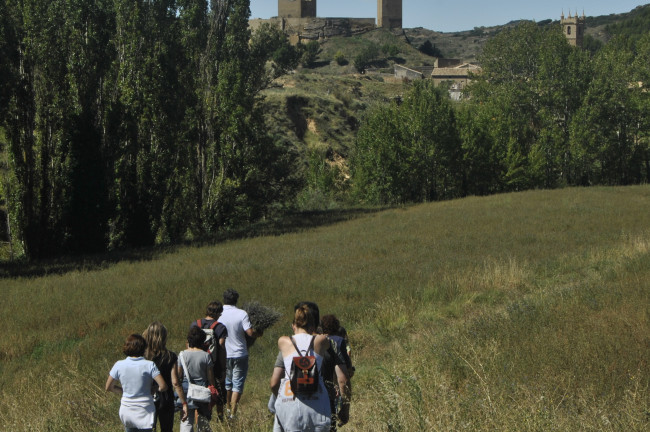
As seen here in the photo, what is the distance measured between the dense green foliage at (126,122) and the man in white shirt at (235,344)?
61.6 ft

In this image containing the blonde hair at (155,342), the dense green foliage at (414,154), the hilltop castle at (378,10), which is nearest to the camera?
the blonde hair at (155,342)

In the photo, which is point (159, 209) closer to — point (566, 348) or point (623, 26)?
point (566, 348)

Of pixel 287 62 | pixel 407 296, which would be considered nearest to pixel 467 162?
pixel 287 62

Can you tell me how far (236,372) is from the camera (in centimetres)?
762

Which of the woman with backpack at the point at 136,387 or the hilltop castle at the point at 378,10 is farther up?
the hilltop castle at the point at 378,10

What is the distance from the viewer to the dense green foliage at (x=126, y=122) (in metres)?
24.3

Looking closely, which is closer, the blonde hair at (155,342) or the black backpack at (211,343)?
the blonde hair at (155,342)

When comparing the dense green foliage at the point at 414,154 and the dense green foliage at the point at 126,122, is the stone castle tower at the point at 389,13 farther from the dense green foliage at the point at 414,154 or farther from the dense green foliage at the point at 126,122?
the dense green foliage at the point at 126,122

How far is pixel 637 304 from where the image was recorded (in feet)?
31.4

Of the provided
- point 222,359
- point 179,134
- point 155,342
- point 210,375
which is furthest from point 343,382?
point 179,134

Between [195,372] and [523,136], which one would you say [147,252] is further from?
[523,136]

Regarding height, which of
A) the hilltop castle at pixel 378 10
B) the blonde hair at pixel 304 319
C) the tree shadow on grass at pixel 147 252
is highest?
the hilltop castle at pixel 378 10

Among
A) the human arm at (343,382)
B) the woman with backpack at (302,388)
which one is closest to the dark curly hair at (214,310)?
the human arm at (343,382)

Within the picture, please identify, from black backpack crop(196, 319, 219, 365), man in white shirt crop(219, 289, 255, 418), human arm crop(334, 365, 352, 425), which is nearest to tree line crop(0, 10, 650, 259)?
man in white shirt crop(219, 289, 255, 418)
